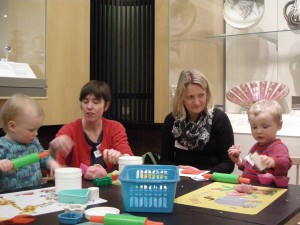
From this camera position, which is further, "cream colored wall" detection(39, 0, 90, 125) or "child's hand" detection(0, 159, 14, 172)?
"cream colored wall" detection(39, 0, 90, 125)

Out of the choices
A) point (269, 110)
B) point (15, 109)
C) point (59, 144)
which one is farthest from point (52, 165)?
point (269, 110)

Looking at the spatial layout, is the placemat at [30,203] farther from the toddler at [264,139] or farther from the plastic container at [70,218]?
the toddler at [264,139]

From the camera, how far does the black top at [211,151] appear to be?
73.7 inches

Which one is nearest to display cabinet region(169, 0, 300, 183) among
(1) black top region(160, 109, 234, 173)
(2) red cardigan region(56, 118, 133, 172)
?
(1) black top region(160, 109, 234, 173)

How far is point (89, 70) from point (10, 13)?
2.24 ft

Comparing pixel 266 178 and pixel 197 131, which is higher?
pixel 197 131

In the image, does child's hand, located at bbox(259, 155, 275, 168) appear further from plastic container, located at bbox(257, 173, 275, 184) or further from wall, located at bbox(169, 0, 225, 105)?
wall, located at bbox(169, 0, 225, 105)

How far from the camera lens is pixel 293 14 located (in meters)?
2.24

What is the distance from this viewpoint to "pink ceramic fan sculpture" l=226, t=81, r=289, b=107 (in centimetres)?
233

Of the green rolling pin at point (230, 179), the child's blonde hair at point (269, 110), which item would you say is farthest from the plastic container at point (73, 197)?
the child's blonde hair at point (269, 110)

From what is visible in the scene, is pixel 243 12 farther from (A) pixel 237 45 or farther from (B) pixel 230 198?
(B) pixel 230 198

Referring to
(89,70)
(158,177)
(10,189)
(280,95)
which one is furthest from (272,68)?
(10,189)

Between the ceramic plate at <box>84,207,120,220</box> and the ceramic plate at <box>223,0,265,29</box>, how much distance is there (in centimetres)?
177

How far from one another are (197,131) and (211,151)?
12cm
